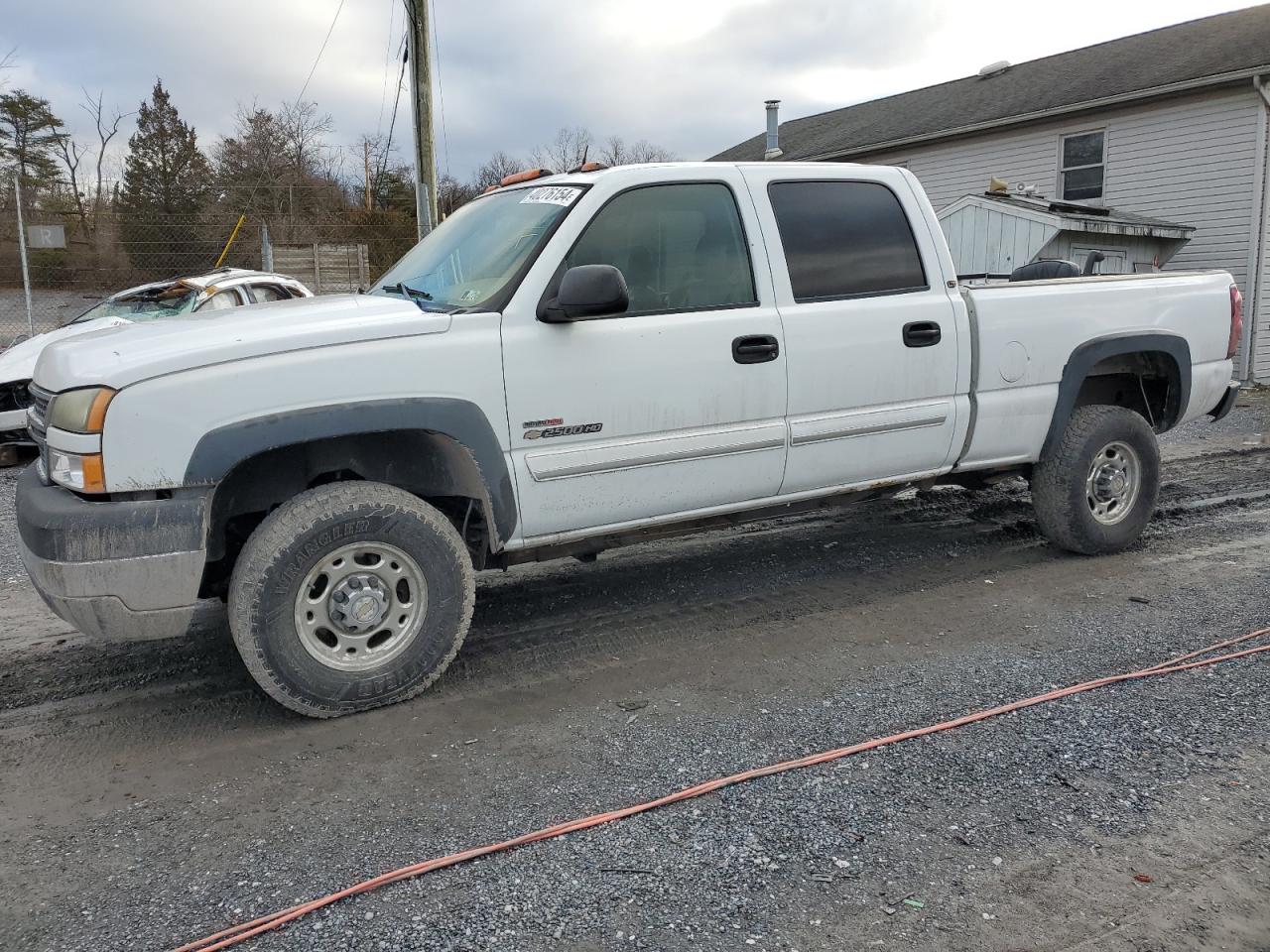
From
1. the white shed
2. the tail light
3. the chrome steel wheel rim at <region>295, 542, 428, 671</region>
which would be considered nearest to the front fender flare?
the chrome steel wheel rim at <region>295, 542, 428, 671</region>

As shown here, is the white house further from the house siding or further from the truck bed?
the truck bed

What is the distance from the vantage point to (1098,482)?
18.1ft

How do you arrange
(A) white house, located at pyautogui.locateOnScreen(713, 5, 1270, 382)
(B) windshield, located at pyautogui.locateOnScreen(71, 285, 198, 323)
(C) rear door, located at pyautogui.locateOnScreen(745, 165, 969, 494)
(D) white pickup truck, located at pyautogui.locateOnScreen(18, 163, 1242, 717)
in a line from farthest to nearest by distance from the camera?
1. (A) white house, located at pyautogui.locateOnScreen(713, 5, 1270, 382)
2. (B) windshield, located at pyautogui.locateOnScreen(71, 285, 198, 323)
3. (C) rear door, located at pyautogui.locateOnScreen(745, 165, 969, 494)
4. (D) white pickup truck, located at pyautogui.locateOnScreen(18, 163, 1242, 717)

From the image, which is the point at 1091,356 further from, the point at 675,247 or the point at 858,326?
the point at 675,247

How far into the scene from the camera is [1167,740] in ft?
11.0

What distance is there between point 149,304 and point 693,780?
27.5ft

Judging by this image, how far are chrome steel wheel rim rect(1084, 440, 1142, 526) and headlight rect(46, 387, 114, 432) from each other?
4.90 m

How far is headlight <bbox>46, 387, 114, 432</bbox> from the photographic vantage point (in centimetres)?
318

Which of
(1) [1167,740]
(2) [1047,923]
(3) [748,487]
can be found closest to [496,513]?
(3) [748,487]

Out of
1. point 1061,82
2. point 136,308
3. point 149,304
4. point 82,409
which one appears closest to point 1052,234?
point 1061,82

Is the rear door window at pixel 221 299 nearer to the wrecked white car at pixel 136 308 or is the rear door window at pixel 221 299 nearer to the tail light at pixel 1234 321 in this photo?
the wrecked white car at pixel 136 308

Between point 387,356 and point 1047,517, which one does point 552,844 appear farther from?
point 1047,517

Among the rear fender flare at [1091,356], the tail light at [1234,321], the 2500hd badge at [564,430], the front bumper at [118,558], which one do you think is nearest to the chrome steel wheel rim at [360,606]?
the front bumper at [118,558]

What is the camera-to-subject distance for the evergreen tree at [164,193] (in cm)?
1530
